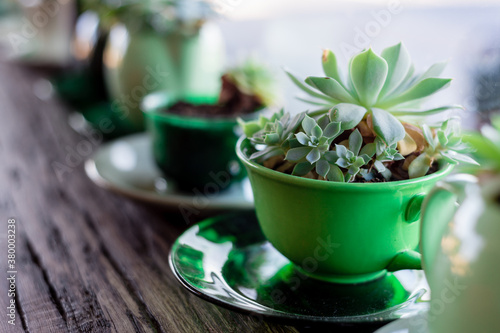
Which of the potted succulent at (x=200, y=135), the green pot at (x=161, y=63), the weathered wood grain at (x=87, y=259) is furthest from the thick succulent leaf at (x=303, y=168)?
the green pot at (x=161, y=63)

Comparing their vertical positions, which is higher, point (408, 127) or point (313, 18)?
point (408, 127)

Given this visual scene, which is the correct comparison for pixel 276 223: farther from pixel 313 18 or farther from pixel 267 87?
pixel 313 18

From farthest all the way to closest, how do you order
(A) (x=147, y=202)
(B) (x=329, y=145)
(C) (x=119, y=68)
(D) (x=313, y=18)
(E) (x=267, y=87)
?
(D) (x=313, y=18) < (C) (x=119, y=68) < (E) (x=267, y=87) < (A) (x=147, y=202) < (B) (x=329, y=145)

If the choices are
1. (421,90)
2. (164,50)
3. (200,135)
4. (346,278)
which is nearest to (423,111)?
(421,90)

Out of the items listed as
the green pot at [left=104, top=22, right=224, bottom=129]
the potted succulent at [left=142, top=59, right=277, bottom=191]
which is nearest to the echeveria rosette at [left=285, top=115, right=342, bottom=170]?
the potted succulent at [left=142, top=59, right=277, bottom=191]

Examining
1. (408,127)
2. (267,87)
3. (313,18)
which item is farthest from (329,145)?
(313,18)

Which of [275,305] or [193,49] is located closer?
[275,305]

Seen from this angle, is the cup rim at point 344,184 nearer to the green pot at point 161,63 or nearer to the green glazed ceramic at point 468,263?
the green glazed ceramic at point 468,263
